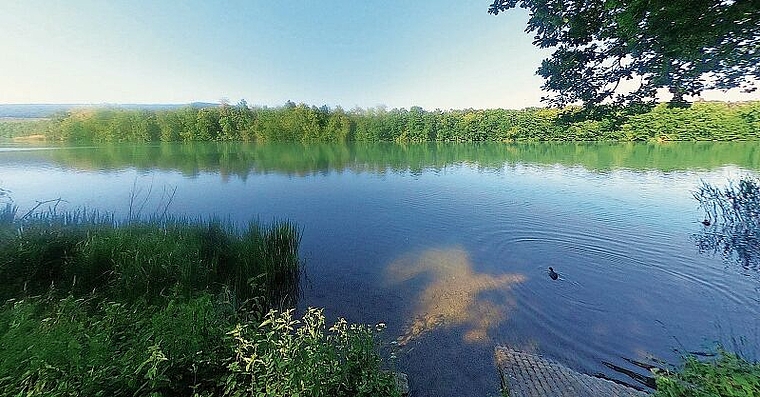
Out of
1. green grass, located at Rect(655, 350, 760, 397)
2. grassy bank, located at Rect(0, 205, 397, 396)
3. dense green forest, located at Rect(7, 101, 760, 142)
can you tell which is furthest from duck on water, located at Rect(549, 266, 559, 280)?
dense green forest, located at Rect(7, 101, 760, 142)

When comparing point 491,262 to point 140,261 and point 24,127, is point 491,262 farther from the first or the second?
point 24,127

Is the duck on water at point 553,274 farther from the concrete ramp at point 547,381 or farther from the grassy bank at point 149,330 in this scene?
the grassy bank at point 149,330

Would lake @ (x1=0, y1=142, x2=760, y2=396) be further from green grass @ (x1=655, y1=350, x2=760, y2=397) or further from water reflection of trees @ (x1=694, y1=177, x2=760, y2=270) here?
green grass @ (x1=655, y1=350, x2=760, y2=397)

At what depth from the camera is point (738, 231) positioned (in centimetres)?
812

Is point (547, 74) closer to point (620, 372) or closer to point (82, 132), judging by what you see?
point (620, 372)

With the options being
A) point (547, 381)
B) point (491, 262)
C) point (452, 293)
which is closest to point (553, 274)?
point (491, 262)

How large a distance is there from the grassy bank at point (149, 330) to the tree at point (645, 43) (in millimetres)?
4792

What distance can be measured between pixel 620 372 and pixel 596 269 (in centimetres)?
351

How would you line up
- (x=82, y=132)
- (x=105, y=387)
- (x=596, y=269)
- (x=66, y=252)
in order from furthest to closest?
(x=82, y=132) → (x=596, y=269) → (x=66, y=252) → (x=105, y=387)

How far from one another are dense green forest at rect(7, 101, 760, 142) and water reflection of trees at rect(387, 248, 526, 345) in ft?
153

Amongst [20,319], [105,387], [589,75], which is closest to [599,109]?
[589,75]

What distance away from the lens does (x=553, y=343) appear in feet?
14.3

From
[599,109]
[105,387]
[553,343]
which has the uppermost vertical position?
[599,109]

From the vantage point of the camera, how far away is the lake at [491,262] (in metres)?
4.28
